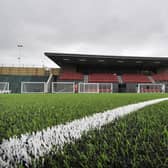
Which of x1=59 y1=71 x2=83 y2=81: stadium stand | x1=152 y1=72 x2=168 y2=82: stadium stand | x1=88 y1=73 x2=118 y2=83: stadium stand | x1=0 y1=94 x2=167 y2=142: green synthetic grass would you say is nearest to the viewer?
x1=0 y1=94 x2=167 y2=142: green synthetic grass

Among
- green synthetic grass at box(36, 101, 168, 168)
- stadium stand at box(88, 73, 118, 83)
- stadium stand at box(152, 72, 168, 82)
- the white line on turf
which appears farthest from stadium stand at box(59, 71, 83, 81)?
green synthetic grass at box(36, 101, 168, 168)

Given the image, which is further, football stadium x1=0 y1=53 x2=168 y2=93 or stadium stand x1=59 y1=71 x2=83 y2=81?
stadium stand x1=59 y1=71 x2=83 y2=81

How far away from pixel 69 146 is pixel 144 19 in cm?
1517

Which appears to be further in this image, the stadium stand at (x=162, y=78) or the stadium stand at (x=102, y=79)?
the stadium stand at (x=162, y=78)

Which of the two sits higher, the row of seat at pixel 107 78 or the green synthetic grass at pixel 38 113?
the row of seat at pixel 107 78

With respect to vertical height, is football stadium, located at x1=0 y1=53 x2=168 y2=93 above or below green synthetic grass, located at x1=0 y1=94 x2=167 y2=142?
above

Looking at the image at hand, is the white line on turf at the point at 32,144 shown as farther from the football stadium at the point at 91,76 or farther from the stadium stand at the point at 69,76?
the stadium stand at the point at 69,76

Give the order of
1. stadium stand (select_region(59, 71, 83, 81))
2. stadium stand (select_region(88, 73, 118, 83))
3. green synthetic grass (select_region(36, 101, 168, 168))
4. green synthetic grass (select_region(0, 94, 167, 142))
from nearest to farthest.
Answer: green synthetic grass (select_region(36, 101, 168, 168))
green synthetic grass (select_region(0, 94, 167, 142))
stadium stand (select_region(59, 71, 83, 81))
stadium stand (select_region(88, 73, 118, 83))

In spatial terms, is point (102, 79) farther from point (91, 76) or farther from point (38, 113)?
point (38, 113)

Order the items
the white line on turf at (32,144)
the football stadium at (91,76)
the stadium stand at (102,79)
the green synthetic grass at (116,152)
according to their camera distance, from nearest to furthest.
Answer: the green synthetic grass at (116,152), the white line on turf at (32,144), the football stadium at (91,76), the stadium stand at (102,79)

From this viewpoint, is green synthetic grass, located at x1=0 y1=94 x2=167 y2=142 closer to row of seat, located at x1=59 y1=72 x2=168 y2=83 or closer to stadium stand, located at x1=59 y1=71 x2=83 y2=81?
stadium stand, located at x1=59 y1=71 x2=83 y2=81

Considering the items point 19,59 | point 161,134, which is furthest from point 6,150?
point 19,59

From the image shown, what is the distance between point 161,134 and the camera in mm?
1360

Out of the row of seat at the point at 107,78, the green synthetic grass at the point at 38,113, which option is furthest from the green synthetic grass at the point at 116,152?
the row of seat at the point at 107,78
